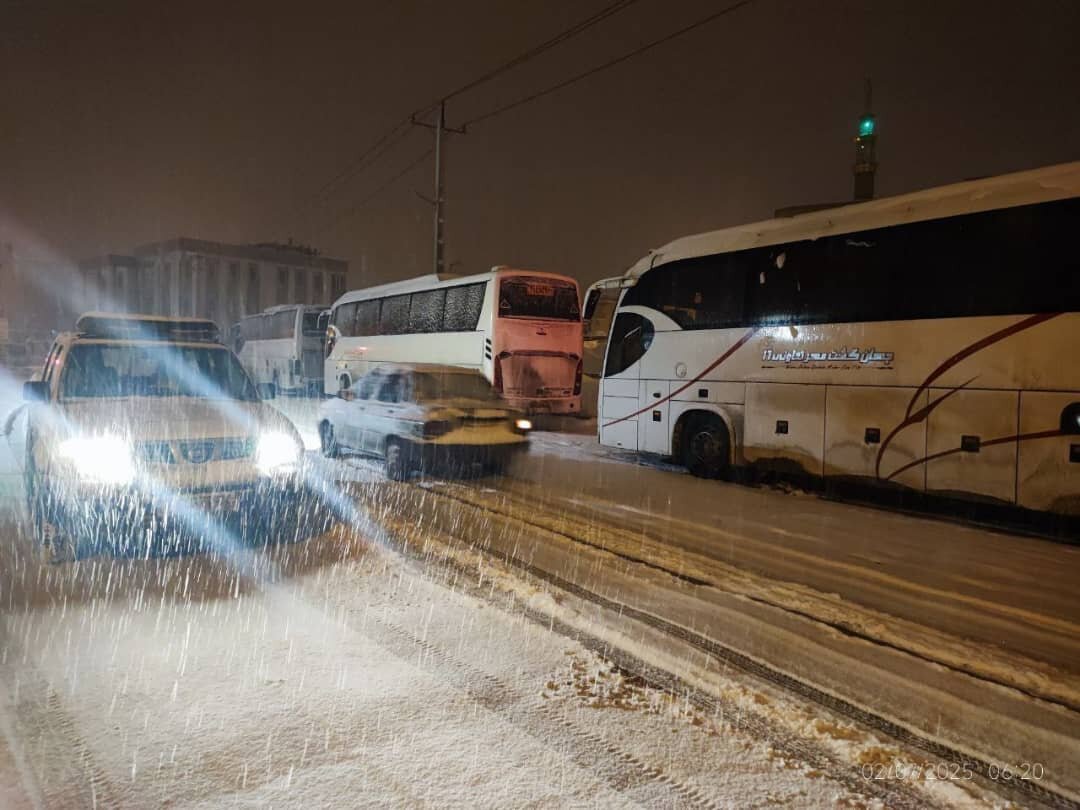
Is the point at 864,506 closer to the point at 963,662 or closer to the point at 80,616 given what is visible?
the point at 963,662

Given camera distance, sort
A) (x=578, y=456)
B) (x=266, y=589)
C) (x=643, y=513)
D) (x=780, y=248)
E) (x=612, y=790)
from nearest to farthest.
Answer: (x=612, y=790) < (x=266, y=589) < (x=643, y=513) < (x=780, y=248) < (x=578, y=456)

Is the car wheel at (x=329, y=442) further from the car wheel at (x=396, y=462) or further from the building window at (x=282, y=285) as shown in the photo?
the building window at (x=282, y=285)

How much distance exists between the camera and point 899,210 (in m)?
8.69

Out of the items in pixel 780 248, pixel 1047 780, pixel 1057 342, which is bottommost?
pixel 1047 780

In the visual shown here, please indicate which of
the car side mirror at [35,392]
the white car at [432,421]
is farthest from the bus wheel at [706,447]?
the car side mirror at [35,392]

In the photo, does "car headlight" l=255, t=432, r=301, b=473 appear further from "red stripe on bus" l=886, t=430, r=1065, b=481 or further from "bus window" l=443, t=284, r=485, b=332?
"bus window" l=443, t=284, r=485, b=332

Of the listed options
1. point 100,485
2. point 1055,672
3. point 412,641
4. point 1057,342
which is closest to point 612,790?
point 412,641

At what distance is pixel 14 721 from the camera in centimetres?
324

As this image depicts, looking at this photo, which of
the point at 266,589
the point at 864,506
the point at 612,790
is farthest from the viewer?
the point at 864,506

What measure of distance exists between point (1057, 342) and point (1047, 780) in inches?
227

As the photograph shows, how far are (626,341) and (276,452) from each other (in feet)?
24.2

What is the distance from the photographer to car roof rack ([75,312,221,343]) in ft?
25.2

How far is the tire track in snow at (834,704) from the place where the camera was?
2.88 m

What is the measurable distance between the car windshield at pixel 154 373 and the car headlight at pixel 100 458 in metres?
1.03
